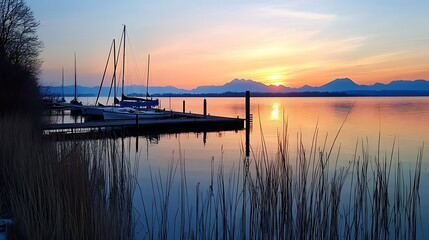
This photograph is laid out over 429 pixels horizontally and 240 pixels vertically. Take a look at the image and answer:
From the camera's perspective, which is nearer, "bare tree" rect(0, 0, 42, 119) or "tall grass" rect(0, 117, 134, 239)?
"tall grass" rect(0, 117, 134, 239)

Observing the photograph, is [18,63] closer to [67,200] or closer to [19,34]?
[19,34]

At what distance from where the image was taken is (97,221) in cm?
277

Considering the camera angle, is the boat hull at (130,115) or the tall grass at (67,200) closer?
the tall grass at (67,200)

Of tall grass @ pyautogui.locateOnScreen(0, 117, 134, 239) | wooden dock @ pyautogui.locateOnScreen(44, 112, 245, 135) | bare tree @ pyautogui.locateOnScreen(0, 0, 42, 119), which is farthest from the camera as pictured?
wooden dock @ pyautogui.locateOnScreen(44, 112, 245, 135)

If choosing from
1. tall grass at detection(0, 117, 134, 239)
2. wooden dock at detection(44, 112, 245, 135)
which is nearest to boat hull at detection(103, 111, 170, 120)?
wooden dock at detection(44, 112, 245, 135)

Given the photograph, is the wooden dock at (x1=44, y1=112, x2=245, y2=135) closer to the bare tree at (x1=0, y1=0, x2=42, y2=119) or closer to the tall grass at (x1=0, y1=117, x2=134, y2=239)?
the bare tree at (x1=0, y1=0, x2=42, y2=119)

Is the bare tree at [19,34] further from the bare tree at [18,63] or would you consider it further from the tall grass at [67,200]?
the tall grass at [67,200]

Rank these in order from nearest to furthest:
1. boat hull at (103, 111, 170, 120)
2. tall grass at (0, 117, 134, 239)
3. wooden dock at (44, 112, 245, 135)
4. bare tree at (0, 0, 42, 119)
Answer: tall grass at (0, 117, 134, 239) → bare tree at (0, 0, 42, 119) → wooden dock at (44, 112, 245, 135) → boat hull at (103, 111, 170, 120)

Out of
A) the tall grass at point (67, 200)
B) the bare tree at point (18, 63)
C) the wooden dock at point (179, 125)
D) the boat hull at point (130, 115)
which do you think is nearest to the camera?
the tall grass at point (67, 200)

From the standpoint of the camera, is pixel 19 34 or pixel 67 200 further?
pixel 19 34

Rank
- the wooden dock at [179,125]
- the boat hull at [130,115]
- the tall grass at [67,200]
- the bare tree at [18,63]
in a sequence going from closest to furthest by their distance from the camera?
the tall grass at [67,200]
the bare tree at [18,63]
the wooden dock at [179,125]
the boat hull at [130,115]

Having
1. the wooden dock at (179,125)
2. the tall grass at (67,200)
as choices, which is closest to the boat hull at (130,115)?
the wooden dock at (179,125)

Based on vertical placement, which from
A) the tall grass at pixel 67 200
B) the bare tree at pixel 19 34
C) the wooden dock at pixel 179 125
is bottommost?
the wooden dock at pixel 179 125

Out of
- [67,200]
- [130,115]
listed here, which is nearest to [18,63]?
[130,115]
